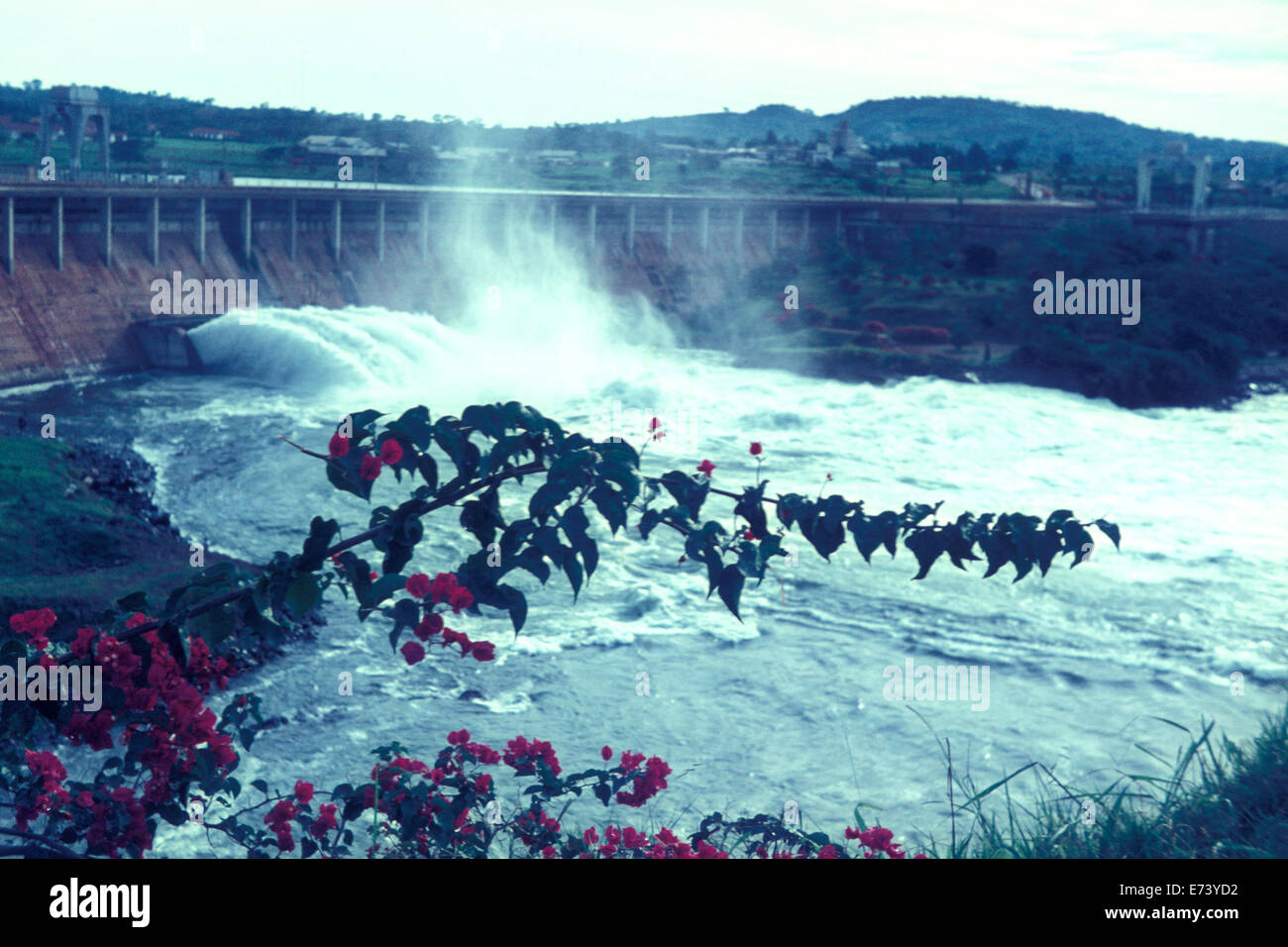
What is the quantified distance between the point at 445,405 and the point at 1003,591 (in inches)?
851

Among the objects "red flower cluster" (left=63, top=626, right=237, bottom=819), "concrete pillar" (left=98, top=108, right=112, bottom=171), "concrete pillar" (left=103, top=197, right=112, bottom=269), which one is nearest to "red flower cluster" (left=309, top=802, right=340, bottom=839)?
"red flower cluster" (left=63, top=626, right=237, bottom=819)

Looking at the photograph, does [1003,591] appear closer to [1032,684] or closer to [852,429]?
[1032,684]

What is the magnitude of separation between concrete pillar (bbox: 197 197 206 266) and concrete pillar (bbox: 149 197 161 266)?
5.30ft

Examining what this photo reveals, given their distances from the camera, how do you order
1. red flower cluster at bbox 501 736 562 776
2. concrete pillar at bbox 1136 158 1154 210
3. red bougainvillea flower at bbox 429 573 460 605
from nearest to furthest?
red bougainvillea flower at bbox 429 573 460 605, red flower cluster at bbox 501 736 562 776, concrete pillar at bbox 1136 158 1154 210

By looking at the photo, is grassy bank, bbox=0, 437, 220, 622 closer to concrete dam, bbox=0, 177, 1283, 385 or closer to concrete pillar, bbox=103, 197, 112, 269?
concrete dam, bbox=0, 177, 1283, 385

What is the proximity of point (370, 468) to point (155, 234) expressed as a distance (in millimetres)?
42903

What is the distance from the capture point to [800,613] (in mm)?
18875

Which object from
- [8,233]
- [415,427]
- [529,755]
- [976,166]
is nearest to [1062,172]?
[976,166]

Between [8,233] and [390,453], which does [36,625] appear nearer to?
[390,453]

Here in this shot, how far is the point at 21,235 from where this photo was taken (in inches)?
1479

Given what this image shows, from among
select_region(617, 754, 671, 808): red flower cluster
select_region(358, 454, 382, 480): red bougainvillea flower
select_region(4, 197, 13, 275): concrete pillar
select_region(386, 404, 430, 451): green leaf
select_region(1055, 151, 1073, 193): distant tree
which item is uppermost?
select_region(1055, 151, 1073, 193): distant tree

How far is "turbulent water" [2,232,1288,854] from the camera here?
1342cm

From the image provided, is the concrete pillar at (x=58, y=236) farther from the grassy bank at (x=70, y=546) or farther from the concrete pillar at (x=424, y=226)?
the concrete pillar at (x=424, y=226)

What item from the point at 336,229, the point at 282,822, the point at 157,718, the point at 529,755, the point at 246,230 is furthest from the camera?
the point at 336,229
